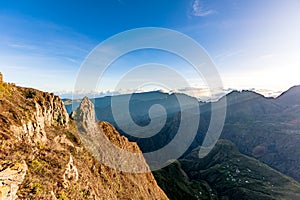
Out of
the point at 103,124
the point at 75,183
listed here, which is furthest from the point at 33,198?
the point at 103,124

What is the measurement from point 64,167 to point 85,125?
4112cm

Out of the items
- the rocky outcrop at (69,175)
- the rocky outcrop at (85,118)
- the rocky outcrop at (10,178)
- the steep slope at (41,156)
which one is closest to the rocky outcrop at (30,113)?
the steep slope at (41,156)

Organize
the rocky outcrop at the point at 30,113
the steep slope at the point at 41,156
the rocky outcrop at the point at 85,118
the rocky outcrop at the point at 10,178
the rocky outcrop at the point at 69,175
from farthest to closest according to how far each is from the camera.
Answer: the rocky outcrop at the point at 85,118 → the rocky outcrop at the point at 30,113 → the rocky outcrop at the point at 69,175 → the steep slope at the point at 41,156 → the rocky outcrop at the point at 10,178

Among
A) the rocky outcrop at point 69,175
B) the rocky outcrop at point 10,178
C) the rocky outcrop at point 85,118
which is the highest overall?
the rocky outcrop at point 85,118

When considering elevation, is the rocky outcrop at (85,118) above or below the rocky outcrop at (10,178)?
above

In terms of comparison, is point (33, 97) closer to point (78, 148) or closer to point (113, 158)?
point (78, 148)

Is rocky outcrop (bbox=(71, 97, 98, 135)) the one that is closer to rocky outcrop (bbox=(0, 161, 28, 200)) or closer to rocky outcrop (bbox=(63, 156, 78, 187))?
rocky outcrop (bbox=(63, 156, 78, 187))

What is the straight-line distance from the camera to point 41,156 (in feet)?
125

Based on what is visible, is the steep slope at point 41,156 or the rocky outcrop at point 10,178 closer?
the rocky outcrop at point 10,178

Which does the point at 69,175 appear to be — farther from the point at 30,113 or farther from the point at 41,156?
the point at 30,113

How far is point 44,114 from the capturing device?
176 ft

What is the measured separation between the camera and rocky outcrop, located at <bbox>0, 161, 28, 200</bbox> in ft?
78.3

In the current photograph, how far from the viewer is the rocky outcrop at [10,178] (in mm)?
23875

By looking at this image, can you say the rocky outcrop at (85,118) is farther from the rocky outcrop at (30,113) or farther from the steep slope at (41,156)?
the rocky outcrop at (30,113)
